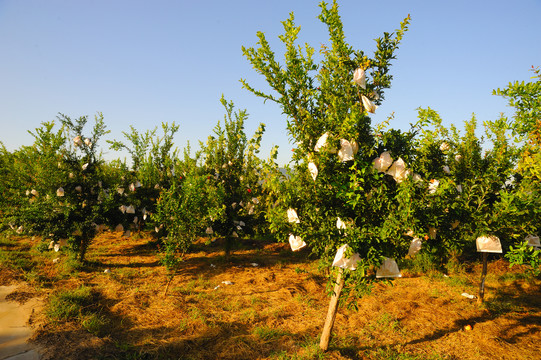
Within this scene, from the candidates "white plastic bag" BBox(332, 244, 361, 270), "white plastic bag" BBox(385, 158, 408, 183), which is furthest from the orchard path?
"white plastic bag" BBox(385, 158, 408, 183)

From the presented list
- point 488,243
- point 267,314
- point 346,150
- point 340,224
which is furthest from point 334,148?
point 267,314

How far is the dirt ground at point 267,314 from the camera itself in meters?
5.25

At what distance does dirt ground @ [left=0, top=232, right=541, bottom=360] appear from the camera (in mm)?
5246

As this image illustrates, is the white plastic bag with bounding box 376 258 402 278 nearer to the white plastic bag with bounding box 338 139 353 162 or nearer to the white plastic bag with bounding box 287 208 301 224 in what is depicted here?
the white plastic bag with bounding box 287 208 301 224

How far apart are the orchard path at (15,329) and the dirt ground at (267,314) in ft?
0.59

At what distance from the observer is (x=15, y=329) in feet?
17.7

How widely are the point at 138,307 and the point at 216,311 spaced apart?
191 centimetres

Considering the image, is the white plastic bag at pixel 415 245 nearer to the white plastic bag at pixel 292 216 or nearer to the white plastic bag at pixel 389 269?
the white plastic bag at pixel 389 269

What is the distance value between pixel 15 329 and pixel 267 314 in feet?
16.7

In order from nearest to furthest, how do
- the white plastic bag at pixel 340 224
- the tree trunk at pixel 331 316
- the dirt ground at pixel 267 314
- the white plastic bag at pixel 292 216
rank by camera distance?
the white plastic bag at pixel 340 224, the white plastic bag at pixel 292 216, the tree trunk at pixel 331 316, the dirt ground at pixel 267 314

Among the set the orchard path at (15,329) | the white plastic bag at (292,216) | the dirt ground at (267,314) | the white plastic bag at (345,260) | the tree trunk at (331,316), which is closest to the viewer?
the white plastic bag at (345,260)

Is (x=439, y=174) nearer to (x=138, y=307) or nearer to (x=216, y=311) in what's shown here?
(x=216, y=311)

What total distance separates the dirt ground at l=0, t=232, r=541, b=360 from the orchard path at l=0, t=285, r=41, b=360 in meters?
0.18

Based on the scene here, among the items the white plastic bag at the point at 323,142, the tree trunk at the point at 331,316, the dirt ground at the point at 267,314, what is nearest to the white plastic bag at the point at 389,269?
the tree trunk at the point at 331,316
